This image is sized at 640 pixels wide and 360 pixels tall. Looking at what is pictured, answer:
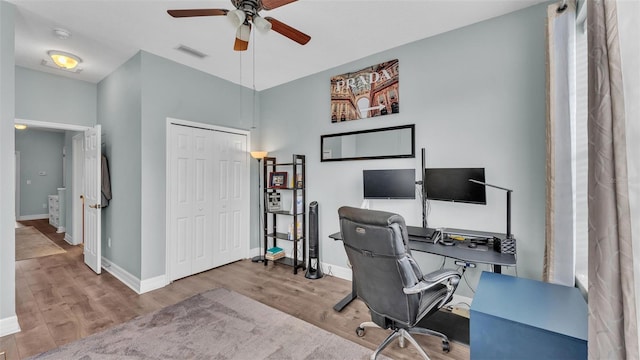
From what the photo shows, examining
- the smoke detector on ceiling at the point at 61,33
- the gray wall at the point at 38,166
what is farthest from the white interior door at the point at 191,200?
the gray wall at the point at 38,166

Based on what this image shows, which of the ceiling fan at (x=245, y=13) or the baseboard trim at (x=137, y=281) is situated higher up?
the ceiling fan at (x=245, y=13)

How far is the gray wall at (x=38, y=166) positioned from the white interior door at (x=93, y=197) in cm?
546

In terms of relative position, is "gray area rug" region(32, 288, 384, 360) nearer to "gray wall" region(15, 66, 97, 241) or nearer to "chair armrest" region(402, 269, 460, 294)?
"chair armrest" region(402, 269, 460, 294)

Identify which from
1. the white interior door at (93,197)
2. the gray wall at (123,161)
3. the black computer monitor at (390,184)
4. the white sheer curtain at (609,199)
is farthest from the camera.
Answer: the white interior door at (93,197)

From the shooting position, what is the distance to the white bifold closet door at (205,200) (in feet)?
11.5

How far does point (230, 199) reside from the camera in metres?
4.13

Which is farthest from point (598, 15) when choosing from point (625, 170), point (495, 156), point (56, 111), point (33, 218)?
point (33, 218)

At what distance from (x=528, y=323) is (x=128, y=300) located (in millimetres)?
3498

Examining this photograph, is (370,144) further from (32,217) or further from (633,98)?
(32,217)

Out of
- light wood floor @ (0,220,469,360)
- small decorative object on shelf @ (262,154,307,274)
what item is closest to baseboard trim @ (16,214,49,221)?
light wood floor @ (0,220,469,360)

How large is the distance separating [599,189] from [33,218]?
37.1 ft

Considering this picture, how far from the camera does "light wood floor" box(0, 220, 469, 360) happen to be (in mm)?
2164

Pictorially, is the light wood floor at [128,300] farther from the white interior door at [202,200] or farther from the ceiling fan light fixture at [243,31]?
the ceiling fan light fixture at [243,31]

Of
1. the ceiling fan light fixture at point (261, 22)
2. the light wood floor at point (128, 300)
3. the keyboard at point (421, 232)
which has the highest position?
the ceiling fan light fixture at point (261, 22)
